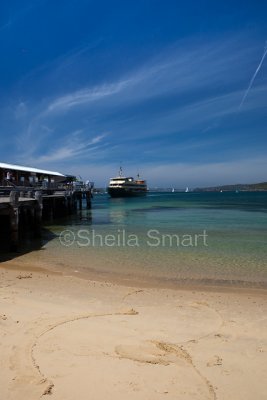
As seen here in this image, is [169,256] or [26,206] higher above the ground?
[26,206]

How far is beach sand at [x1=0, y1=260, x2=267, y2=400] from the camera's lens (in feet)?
13.7

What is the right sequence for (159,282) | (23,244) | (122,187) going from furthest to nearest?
(122,187)
(23,244)
(159,282)

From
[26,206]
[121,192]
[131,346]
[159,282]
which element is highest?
[121,192]

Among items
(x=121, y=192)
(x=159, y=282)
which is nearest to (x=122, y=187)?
(x=121, y=192)

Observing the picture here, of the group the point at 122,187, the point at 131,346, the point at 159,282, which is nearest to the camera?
the point at 131,346

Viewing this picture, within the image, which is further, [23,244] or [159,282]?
[23,244]

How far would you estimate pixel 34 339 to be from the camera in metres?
5.49

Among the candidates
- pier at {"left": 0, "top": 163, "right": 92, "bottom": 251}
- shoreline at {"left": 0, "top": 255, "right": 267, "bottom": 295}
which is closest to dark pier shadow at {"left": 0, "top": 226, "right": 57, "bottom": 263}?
pier at {"left": 0, "top": 163, "right": 92, "bottom": 251}

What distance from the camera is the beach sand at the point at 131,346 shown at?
13.7 feet

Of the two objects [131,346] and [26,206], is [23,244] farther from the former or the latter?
[131,346]

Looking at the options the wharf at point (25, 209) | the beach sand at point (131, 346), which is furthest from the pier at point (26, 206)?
the beach sand at point (131, 346)

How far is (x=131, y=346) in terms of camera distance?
17.7 feet

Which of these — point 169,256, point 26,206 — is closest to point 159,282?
point 169,256

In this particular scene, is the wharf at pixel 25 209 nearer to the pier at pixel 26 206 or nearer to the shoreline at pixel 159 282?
the pier at pixel 26 206
